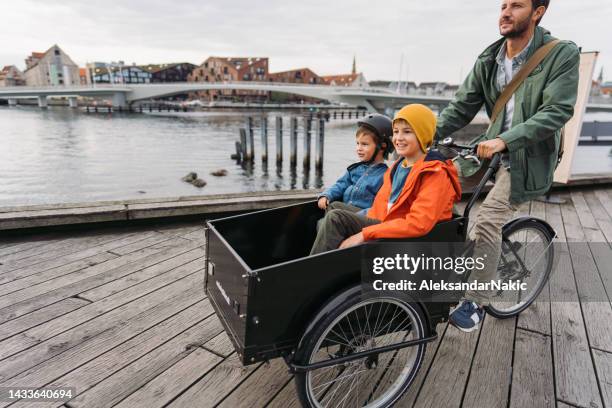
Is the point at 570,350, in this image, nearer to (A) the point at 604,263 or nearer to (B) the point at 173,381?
(A) the point at 604,263

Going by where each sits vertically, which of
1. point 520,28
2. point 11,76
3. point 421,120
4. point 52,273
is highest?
point 11,76

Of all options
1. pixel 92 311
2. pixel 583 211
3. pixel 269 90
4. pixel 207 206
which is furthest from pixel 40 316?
pixel 269 90

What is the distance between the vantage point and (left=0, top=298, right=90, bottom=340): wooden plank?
2047mm

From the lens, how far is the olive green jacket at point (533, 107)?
5.47 feet

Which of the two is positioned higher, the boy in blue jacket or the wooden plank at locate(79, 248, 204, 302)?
the boy in blue jacket

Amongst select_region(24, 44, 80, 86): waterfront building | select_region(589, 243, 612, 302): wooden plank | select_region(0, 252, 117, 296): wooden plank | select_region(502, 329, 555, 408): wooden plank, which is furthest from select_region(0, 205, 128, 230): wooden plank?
select_region(24, 44, 80, 86): waterfront building

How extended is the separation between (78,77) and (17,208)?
323 feet

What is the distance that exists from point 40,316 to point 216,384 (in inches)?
48.3

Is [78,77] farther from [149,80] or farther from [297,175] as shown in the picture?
[297,175]

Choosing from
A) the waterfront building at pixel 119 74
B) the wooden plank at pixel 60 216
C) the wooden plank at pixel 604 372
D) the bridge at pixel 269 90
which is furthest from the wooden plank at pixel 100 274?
the waterfront building at pixel 119 74

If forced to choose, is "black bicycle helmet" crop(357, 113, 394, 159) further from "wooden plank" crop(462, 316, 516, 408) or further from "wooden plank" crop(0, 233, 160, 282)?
"wooden plank" crop(0, 233, 160, 282)

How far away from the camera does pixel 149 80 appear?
269 feet

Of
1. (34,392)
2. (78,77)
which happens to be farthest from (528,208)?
(78,77)

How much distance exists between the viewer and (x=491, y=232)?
6.15 feet
